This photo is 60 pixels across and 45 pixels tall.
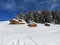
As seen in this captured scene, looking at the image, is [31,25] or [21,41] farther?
[31,25]

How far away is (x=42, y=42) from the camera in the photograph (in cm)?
202

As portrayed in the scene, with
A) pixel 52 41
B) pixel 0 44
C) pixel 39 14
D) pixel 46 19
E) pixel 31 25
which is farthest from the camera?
pixel 39 14

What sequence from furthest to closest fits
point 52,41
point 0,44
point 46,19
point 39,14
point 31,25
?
point 39,14, point 46,19, point 31,25, point 52,41, point 0,44

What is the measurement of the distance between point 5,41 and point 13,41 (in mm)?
115

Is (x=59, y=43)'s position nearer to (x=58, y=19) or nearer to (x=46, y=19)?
(x=46, y=19)

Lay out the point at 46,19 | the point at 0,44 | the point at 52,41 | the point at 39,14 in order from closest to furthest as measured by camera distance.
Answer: the point at 0,44, the point at 52,41, the point at 46,19, the point at 39,14

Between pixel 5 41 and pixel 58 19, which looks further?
pixel 58 19

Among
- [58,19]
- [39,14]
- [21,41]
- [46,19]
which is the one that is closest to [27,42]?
[21,41]

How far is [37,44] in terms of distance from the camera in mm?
1950

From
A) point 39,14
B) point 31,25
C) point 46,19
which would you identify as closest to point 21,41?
point 31,25

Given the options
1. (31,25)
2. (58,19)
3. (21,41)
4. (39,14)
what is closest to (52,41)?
(21,41)

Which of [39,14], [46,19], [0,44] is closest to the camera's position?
[0,44]

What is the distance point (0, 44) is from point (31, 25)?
1695 millimetres

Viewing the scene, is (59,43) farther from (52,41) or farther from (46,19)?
(46,19)
